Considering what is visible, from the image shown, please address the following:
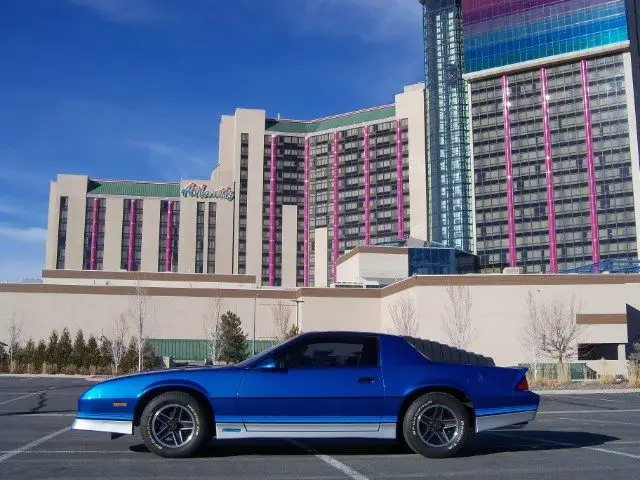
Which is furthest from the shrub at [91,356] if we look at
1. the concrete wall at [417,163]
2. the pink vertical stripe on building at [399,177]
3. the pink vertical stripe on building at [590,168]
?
the pink vertical stripe on building at [590,168]

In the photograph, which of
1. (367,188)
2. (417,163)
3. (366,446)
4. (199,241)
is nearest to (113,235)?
(199,241)

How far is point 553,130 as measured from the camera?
10206 cm

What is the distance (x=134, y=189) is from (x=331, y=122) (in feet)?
110

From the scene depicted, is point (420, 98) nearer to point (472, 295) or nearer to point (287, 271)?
point (287, 271)

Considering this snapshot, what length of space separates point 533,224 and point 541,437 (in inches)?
3702

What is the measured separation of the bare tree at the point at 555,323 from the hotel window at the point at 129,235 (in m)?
71.9

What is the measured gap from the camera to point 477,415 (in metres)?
8.37

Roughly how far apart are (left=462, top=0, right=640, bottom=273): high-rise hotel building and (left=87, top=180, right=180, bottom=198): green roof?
46.9m

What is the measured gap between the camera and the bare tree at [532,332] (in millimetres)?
52531

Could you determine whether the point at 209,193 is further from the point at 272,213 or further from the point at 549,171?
the point at 549,171

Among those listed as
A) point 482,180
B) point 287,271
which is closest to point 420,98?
point 482,180

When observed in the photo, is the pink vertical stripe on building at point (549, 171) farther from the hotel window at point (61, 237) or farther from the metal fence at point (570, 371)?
the hotel window at point (61, 237)

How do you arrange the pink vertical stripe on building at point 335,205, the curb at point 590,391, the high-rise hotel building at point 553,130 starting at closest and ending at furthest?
1. the curb at point 590,391
2. the high-rise hotel building at point 553,130
3. the pink vertical stripe on building at point 335,205

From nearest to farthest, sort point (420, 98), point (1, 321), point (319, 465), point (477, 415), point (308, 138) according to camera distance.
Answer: point (319, 465)
point (477, 415)
point (1, 321)
point (420, 98)
point (308, 138)
